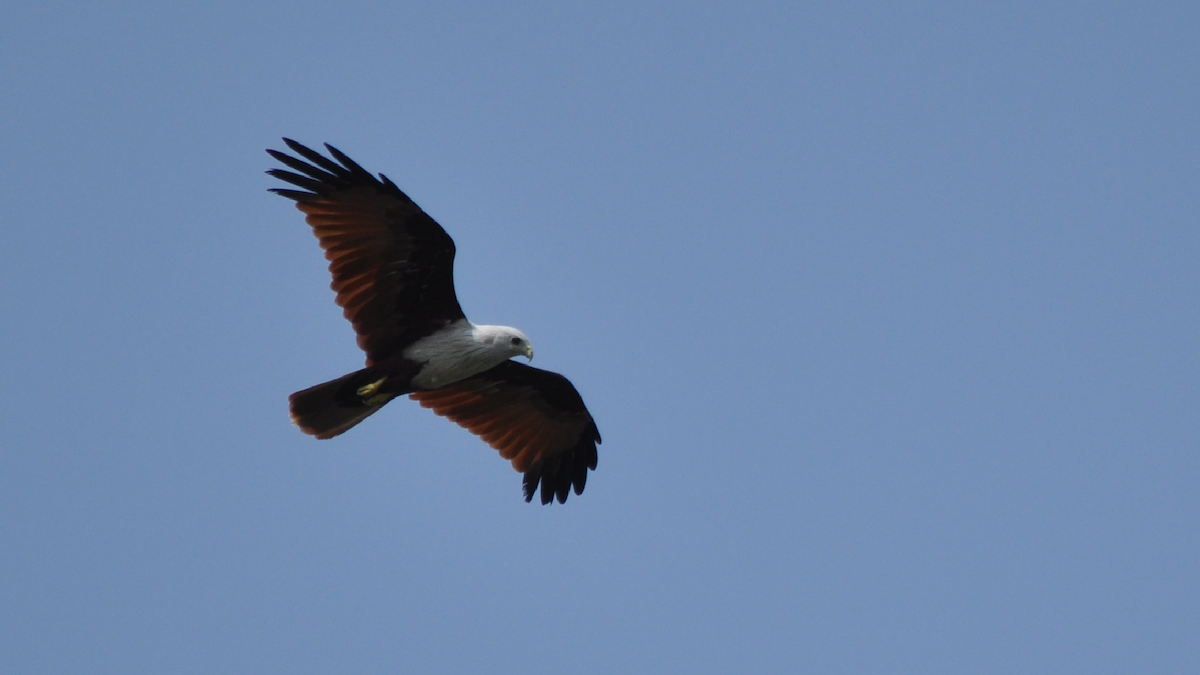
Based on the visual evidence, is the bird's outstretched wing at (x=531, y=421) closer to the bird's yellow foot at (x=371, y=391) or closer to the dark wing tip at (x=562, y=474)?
the dark wing tip at (x=562, y=474)

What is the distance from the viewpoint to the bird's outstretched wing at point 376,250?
39.1 feet

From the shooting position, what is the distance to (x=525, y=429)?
1394 centimetres

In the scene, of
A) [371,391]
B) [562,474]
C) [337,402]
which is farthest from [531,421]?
[337,402]

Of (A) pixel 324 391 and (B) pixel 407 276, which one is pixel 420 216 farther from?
(A) pixel 324 391

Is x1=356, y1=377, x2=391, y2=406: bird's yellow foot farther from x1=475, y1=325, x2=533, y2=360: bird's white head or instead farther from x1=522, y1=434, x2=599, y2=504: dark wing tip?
x1=522, y1=434, x2=599, y2=504: dark wing tip

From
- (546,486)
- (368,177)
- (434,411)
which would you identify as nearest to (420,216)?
(368,177)

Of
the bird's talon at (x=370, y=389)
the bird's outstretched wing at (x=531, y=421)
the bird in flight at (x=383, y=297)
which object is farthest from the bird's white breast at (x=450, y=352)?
the bird's outstretched wing at (x=531, y=421)

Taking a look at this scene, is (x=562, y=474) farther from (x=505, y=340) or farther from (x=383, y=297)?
(x=383, y=297)

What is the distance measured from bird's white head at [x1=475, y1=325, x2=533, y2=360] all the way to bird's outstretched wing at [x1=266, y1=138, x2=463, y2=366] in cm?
34

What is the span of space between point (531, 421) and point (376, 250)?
2.80 metres

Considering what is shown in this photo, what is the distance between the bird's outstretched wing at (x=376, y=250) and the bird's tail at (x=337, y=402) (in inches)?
11.7

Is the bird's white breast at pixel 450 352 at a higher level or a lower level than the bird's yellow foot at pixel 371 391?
higher

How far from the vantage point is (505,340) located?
12258 millimetres

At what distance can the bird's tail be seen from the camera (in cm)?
1195
